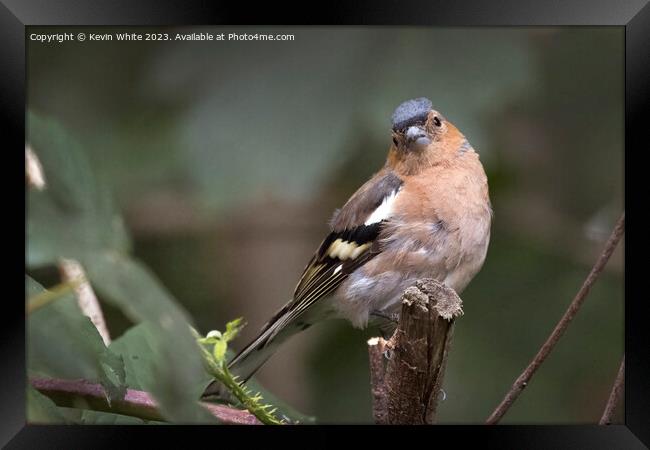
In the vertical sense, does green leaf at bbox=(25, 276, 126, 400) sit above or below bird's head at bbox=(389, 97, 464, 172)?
below

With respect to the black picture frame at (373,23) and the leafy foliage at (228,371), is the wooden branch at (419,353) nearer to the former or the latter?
the black picture frame at (373,23)

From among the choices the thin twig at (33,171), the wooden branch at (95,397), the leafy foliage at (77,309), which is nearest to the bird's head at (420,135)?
the thin twig at (33,171)

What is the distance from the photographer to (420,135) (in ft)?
14.3

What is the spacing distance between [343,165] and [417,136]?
42 cm

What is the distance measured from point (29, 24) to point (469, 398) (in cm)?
343

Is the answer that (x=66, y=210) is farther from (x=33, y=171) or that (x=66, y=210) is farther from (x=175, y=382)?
(x=33, y=171)

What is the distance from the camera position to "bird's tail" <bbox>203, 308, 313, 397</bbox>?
3.80m

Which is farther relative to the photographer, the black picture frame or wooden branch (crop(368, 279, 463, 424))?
the black picture frame

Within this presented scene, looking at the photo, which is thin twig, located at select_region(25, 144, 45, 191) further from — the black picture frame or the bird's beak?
the bird's beak

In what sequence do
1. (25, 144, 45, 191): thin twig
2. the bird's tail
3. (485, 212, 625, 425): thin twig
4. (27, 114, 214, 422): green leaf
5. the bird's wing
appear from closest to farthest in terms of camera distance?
(27, 114, 214, 422): green leaf → (25, 144, 45, 191): thin twig → (485, 212, 625, 425): thin twig → the bird's tail → the bird's wing

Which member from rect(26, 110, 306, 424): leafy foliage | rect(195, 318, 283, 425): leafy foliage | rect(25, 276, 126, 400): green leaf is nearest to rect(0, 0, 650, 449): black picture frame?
rect(195, 318, 283, 425): leafy foliage

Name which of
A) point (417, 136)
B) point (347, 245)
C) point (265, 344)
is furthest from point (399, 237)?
Result: point (265, 344)

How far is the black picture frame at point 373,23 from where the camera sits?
126 inches

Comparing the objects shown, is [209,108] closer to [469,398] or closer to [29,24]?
[29,24]
